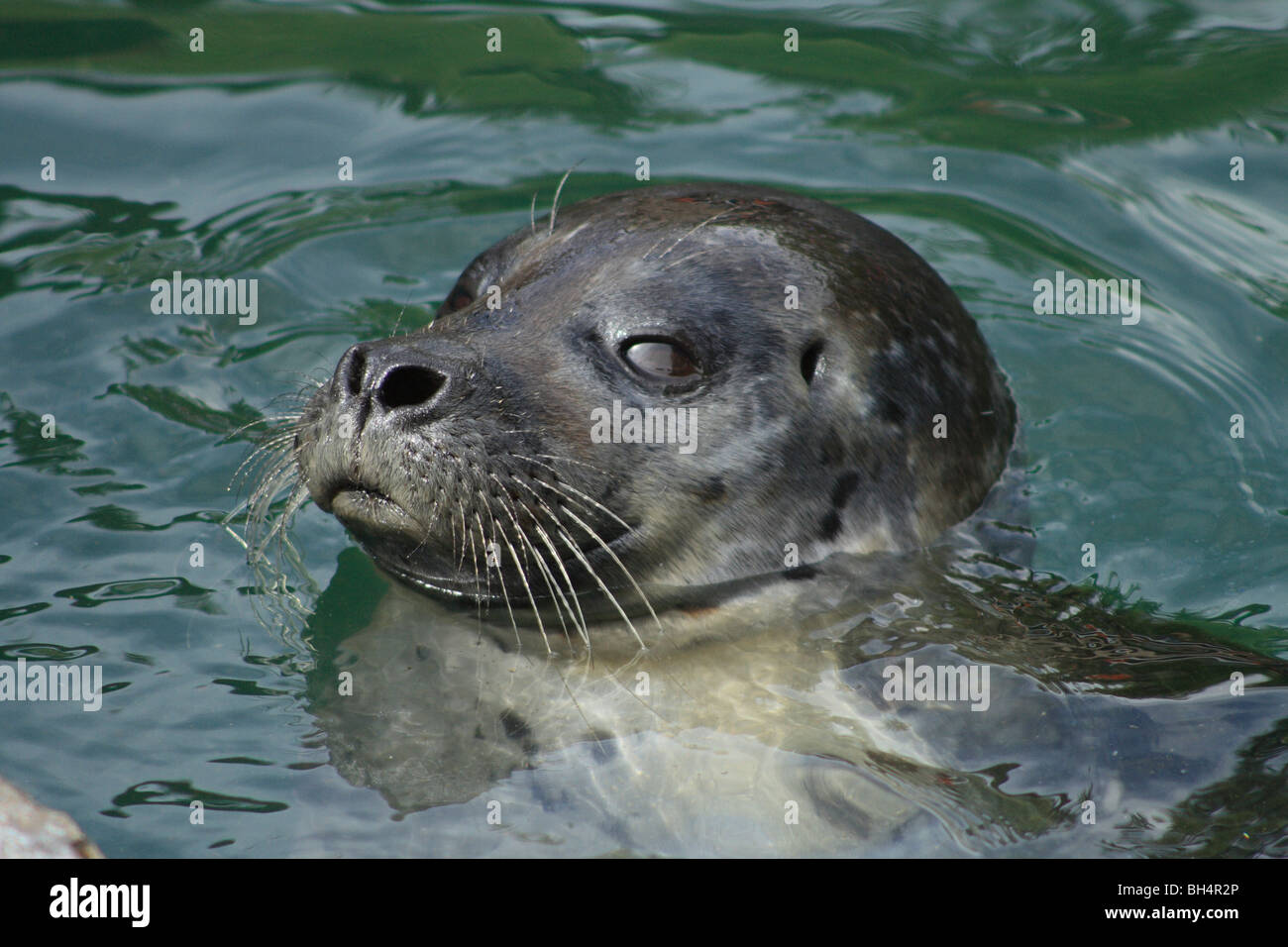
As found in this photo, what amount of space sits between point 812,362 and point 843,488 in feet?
1.29

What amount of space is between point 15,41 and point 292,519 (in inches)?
184

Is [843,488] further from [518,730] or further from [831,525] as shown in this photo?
[518,730]

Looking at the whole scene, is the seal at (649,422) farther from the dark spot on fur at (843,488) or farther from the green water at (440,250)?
the green water at (440,250)

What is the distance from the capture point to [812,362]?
4.74 m

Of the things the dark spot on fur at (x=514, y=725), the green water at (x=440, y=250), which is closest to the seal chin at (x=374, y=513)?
the dark spot on fur at (x=514, y=725)

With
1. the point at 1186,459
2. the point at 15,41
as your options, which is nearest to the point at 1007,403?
the point at 1186,459

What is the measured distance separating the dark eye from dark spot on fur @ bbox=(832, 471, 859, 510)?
54 centimetres

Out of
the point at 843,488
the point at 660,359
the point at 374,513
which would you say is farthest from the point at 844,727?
the point at 374,513

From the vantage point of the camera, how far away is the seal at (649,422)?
14.2 ft

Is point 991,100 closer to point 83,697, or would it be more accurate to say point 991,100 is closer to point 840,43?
point 840,43

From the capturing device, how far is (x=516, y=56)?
29.5ft

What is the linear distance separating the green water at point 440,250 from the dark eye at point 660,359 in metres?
1.02

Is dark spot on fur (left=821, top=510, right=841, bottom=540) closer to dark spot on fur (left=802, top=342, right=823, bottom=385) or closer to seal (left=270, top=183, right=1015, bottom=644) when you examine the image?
seal (left=270, top=183, right=1015, bottom=644)

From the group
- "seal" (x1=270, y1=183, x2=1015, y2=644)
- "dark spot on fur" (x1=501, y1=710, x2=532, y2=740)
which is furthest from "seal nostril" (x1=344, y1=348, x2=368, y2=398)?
"dark spot on fur" (x1=501, y1=710, x2=532, y2=740)
